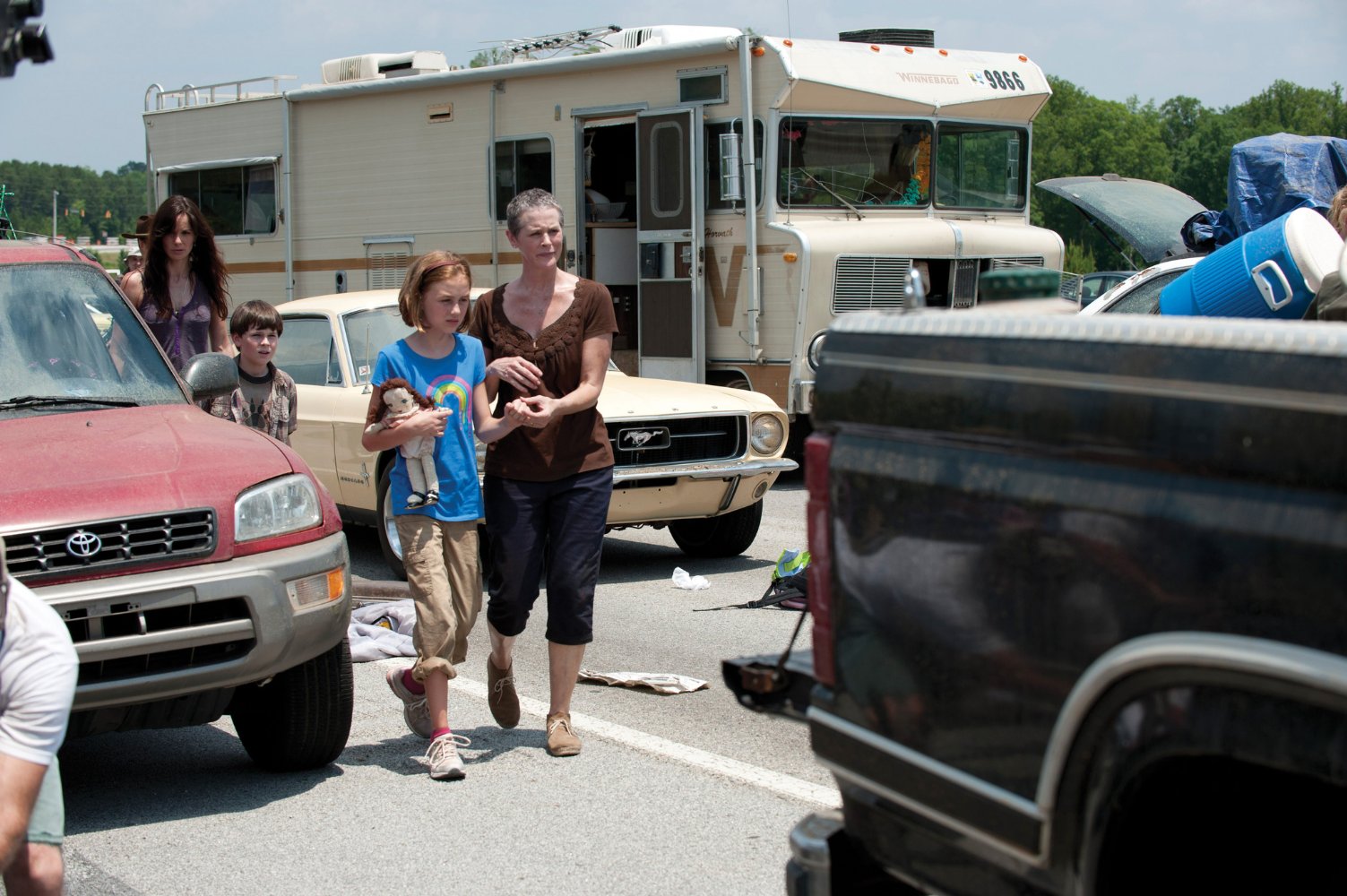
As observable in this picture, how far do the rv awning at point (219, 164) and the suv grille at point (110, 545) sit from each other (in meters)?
12.3

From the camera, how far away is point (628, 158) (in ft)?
47.0

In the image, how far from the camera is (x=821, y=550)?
9.37ft

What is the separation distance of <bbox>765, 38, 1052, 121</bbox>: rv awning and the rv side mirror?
491mm

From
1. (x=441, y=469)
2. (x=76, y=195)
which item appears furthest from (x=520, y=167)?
(x=76, y=195)

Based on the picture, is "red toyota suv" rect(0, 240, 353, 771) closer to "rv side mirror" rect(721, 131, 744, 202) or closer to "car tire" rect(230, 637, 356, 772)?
"car tire" rect(230, 637, 356, 772)

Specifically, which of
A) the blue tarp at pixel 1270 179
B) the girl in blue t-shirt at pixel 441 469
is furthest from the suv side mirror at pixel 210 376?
the blue tarp at pixel 1270 179

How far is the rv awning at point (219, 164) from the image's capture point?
53.5 feet

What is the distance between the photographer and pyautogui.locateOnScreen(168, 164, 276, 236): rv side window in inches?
647

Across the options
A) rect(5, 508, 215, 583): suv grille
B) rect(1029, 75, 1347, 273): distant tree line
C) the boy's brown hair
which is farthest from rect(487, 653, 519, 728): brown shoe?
rect(1029, 75, 1347, 273): distant tree line

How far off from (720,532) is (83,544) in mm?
5353

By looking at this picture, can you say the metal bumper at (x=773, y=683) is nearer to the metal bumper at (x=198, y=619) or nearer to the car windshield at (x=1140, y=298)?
the metal bumper at (x=198, y=619)

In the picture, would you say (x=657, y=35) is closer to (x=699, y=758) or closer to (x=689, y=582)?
(x=689, y=582)

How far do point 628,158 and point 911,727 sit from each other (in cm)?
1212

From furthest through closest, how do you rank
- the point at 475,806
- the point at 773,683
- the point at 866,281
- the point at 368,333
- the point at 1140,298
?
the point at 866,281 → the point at 368,333 → the point at 1140,298 → the point at 475,806 → the point at 773,683
